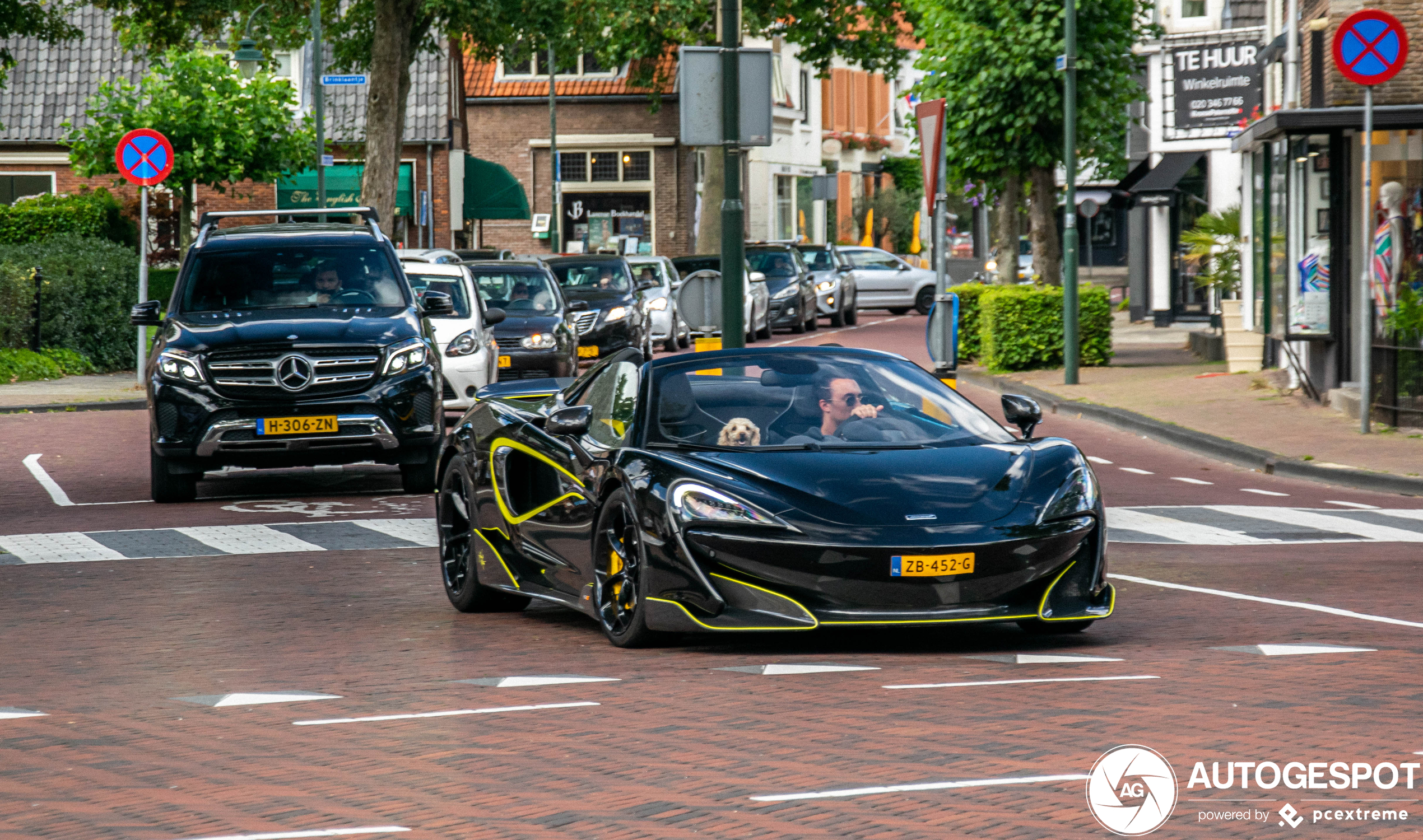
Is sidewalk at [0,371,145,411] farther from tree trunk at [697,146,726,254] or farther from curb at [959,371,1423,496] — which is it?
tree trunk at [697,146,726,254]

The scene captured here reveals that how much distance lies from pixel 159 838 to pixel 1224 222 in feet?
93.4

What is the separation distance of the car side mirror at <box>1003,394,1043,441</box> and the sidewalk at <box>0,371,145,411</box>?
17.9m

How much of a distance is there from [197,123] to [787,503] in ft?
101

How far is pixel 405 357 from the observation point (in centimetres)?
1559

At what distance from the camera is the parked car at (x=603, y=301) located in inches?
1277

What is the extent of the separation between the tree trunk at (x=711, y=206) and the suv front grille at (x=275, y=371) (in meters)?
32.2

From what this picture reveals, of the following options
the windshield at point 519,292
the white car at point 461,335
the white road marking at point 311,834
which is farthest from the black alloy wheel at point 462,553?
the windshield at point 519,292

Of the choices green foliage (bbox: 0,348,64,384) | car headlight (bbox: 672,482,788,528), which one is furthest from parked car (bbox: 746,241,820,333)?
car headlight (bbox: 672,482,788,528)

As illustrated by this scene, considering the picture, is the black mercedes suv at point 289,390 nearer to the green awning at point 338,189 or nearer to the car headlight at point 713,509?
the car headlight at point 713,509

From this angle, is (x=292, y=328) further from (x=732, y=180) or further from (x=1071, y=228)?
(x=1071, y=228)

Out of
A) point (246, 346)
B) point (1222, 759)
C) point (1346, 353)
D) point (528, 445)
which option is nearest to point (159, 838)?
point (1222, 759)

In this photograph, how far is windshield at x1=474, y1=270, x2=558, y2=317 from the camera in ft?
88.3

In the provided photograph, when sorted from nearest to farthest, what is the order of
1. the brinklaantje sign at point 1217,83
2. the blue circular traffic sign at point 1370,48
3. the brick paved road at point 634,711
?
the brick paved road at point 634,711 < the blue circular traffic sign at point 1370,48 < the brinklaantje sign at point 1217,83

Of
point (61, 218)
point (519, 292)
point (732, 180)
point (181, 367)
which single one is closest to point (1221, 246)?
point (519, 292)
